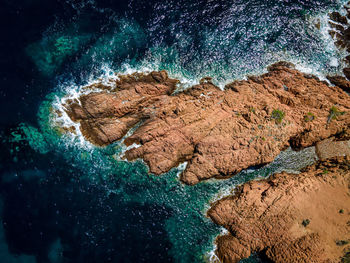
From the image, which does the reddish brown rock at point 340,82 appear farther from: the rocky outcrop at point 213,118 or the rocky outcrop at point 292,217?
the rocky outcrop at point 292,217

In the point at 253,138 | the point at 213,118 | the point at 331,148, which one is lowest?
the point at 253,138

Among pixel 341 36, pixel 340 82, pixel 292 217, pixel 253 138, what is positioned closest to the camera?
pixel 292 217

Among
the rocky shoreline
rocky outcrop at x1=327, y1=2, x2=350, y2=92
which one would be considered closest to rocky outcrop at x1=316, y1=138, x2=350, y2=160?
the rocky shoreline

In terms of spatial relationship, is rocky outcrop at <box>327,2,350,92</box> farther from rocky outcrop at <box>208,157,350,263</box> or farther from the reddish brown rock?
rocky outcrop at <box>208,157,350,263</box>

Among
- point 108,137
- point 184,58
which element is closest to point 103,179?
point 108,137

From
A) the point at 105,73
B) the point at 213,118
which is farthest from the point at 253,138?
the point at 105,73

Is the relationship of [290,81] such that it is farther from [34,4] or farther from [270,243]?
[34,4]

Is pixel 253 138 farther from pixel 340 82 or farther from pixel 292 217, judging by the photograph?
pixel 340 82
